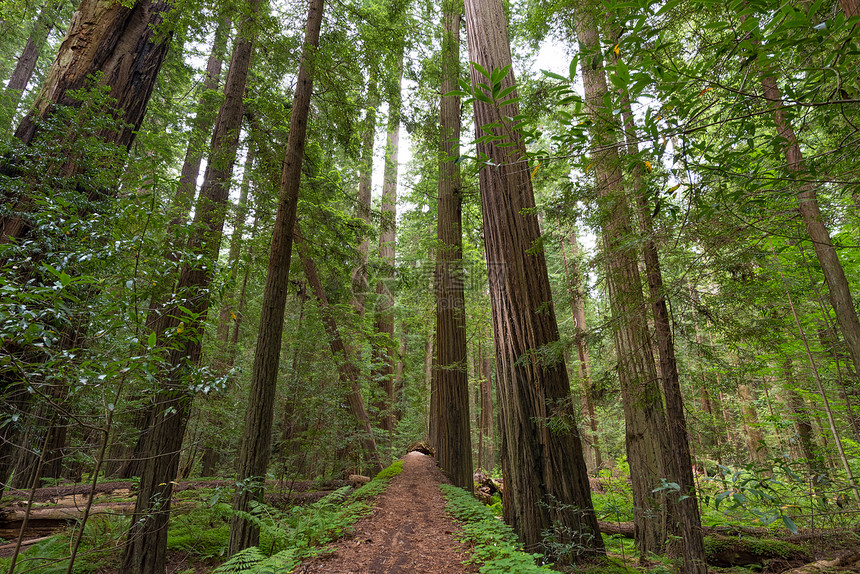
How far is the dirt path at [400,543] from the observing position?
340cm

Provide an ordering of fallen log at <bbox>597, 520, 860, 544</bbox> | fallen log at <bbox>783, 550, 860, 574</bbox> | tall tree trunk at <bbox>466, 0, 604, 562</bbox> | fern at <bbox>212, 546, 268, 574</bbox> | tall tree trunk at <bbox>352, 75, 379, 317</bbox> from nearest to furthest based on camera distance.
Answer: fern at <bbox>212, 546, 268, 574</bbox> → tall tree trunk at <bbox>466, 0, 604, 562</bbox> → fallen log at <bbox>783, 550, 860, 574</bbox> → fallen log at <bbox>597, 520, 860, 544</bbox> → tall tree trunk at <bbox>352, 75, 379, 317</bbox>

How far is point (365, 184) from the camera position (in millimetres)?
14180

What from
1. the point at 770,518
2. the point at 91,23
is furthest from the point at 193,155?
the point at 770,518

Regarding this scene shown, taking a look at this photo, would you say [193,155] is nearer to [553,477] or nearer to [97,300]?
[97,300]

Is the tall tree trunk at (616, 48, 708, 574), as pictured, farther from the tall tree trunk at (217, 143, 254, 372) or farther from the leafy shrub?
the tall tree trunk at (217, 143, 254, 372)

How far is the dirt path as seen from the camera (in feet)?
11.2

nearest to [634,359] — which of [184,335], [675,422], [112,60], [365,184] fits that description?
[675,422]

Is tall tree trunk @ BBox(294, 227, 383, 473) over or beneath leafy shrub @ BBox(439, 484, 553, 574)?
over

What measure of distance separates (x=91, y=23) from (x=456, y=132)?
684 centimetres

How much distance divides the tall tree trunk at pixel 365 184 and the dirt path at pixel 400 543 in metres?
4.18

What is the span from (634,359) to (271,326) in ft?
14.3

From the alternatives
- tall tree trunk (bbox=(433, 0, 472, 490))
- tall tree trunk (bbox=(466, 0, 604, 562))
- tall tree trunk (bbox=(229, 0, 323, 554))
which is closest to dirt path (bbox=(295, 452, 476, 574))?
tall tree trunk (bbox=(466, 0, 604, 562))

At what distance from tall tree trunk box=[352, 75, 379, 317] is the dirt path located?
4177mm

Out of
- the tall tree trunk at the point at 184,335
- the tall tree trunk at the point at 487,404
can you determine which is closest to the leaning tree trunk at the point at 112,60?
the tall tree trunk at the point at 184,335
